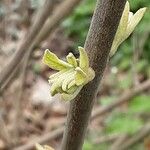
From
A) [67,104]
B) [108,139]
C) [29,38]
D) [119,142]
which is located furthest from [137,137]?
[29,38]

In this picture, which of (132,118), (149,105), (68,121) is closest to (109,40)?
(68,121)

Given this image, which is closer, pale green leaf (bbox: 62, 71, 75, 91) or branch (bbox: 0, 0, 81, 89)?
pale green leaf (bbox: 62, 71, 75, 91)

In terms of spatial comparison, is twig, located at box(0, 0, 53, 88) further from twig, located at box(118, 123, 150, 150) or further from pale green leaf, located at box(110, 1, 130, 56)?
twig, located at box(118, 123, 150, 150)

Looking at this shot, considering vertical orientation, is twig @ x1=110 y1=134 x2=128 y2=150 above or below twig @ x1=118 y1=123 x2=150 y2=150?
above

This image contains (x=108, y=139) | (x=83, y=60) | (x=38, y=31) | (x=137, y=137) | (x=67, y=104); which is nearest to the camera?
(x=83, y=60)

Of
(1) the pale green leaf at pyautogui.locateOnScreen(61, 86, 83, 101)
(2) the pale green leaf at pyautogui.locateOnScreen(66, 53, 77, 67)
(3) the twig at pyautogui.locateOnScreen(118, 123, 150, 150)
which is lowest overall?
(1) the pale green leaf at pyautogui.locateOnScreen(61, 86, 83, 101)

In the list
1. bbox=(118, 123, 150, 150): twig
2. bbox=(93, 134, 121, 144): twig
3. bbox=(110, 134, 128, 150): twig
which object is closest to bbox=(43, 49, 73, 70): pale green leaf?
bbox=(118, 123, 150, 150): twig

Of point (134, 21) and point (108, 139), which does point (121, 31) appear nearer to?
point (134, 21)
